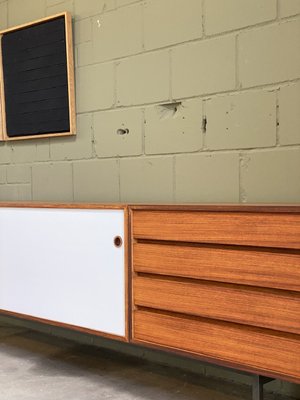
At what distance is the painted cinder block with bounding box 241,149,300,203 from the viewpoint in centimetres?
212

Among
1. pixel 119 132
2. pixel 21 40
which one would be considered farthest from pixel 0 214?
pixel 21 40

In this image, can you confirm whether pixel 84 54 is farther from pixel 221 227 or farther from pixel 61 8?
pixel 221 227

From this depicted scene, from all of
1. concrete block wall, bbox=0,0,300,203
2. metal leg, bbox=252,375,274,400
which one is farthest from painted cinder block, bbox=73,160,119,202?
metal leg, bbox=252,375,274,400

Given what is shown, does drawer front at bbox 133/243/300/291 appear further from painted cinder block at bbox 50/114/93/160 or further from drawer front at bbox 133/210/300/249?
painted cinder block at bbox 50/114/93/160

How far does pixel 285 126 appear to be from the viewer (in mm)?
2131

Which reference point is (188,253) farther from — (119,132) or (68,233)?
(119,132)

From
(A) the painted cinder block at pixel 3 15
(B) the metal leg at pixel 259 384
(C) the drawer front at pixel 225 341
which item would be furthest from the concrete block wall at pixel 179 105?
(C) the drawer front at pixel 225 341

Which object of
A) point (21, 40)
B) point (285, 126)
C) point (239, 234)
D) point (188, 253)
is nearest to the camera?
point (239, 234)

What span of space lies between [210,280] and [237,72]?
94 cm

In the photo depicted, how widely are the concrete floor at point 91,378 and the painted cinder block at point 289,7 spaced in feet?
5.07

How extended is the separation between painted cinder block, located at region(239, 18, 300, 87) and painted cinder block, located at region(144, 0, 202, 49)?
0.27 m

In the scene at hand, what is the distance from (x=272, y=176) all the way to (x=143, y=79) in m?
0.84

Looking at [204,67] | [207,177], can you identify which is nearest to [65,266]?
[207,177]

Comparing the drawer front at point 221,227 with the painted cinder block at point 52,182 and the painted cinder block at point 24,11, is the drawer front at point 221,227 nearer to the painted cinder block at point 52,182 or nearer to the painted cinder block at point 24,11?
the painted cinder block at point 52,182
